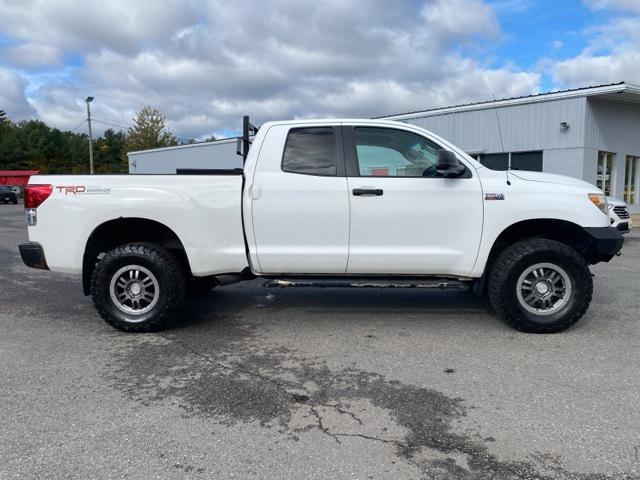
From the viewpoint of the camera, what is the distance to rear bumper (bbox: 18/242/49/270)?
5.08 meters

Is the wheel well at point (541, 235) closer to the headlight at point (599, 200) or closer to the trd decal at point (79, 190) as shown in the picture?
the headlight at point (599, 200)

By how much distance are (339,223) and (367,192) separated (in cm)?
39

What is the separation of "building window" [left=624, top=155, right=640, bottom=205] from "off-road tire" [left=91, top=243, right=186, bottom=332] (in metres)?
19.9

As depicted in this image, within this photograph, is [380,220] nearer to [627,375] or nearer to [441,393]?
[441,393]

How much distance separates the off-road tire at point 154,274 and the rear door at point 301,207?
861mm

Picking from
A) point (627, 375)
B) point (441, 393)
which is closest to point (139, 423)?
point (441, 393)

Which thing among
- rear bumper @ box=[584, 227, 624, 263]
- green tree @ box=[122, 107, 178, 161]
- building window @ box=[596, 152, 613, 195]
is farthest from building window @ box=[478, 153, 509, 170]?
green tree @ box=[122, 107, 178, 161]

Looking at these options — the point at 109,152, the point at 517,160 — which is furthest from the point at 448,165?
the point at 109,152

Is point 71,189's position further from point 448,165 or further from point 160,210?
point 448,165

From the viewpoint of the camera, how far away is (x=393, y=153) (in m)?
5.10

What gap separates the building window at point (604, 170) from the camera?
18.5 meters

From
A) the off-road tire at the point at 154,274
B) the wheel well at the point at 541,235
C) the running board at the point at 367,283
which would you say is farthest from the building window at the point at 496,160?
the off-road tire at the point at 154,274

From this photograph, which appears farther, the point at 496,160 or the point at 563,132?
the point at 496,160

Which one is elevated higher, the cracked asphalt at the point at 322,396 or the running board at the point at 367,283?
the running board at the point at 367,283
